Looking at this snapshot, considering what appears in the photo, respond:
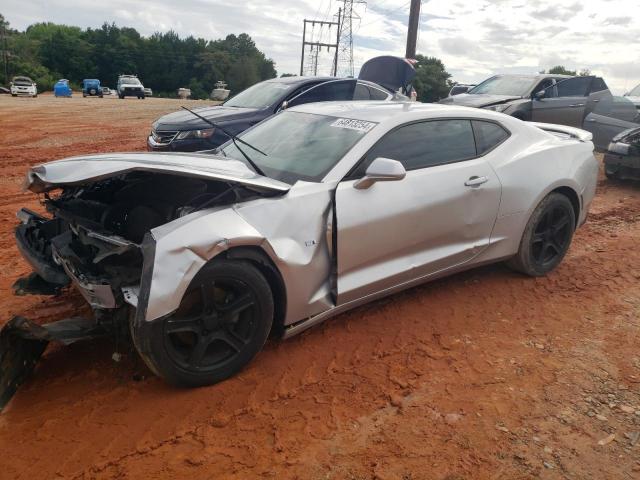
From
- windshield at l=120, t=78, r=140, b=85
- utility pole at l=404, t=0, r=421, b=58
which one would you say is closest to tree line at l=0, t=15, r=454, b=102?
windshield at l=120, t=78, r=140, b=85

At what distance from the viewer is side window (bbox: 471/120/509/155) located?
416cm

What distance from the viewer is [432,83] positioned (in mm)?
38406

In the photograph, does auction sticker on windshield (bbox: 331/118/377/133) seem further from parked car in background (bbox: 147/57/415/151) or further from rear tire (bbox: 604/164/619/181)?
rear tire (bbox: 604/164/619/181)

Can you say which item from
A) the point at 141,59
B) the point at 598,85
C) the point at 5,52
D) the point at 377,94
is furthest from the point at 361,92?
the point at 141,59

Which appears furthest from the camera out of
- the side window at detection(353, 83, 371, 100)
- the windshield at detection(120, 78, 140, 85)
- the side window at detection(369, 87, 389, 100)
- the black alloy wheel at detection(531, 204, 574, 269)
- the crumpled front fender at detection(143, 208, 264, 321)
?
the windshield at detection(120, 78, 140, 85)

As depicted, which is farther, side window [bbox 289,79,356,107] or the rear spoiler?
side window [bbox 289,79,356,107]

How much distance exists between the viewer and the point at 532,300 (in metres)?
4.29

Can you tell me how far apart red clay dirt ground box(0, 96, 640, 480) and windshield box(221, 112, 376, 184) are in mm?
1135

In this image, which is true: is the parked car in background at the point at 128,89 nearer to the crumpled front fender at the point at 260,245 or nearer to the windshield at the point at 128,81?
the windshield at the point at 128,81

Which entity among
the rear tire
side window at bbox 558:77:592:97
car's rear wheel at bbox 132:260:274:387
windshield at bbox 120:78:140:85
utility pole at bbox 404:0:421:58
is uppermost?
utility pole at bbox 404:0:421:58

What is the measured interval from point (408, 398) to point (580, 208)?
9.55ft

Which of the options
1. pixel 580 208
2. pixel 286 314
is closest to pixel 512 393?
pixel 286 314

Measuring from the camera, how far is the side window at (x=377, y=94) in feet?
29.2

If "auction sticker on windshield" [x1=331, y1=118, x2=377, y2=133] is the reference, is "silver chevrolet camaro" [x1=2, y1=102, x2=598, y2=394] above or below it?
below
